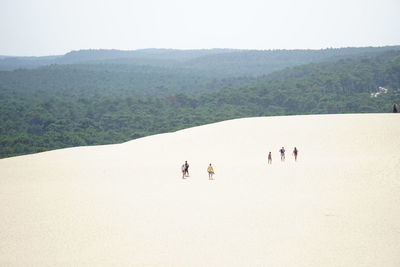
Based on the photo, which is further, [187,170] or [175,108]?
[175,108]

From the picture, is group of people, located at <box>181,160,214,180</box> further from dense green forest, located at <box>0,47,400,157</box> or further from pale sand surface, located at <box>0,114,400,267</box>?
dense green forest, located at <box>0,47,400,157</box>

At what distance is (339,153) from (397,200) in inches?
363

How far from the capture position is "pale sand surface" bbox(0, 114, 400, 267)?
427 inches

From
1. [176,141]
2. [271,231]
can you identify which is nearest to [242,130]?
[176,141]

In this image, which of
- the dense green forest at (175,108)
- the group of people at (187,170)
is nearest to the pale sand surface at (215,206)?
the group of people at (187,170)

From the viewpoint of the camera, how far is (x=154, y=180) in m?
19.4

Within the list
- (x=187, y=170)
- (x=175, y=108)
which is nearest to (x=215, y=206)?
(x=187, y=170)

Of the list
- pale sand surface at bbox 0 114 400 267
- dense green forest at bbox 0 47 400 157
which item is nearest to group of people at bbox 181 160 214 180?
pale sand surface at bbox 0 114 400 267

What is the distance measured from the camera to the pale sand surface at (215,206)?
427 inches

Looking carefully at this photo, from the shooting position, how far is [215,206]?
1466 centimetres

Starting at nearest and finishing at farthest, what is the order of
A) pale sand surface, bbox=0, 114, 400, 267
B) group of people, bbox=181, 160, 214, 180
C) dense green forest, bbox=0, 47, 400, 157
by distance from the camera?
1. pale sand surface, bbox=0, 114, 400, 267
2. group of people, bbox=181, 160, 214, 180
3. dense green forest, bbox=0, 47, 400, 157

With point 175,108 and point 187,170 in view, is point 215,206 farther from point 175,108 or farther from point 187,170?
point 175,108

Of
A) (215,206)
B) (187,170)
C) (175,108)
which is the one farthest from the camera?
(175,108)

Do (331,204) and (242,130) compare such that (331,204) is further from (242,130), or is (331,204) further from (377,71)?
(377,71)
